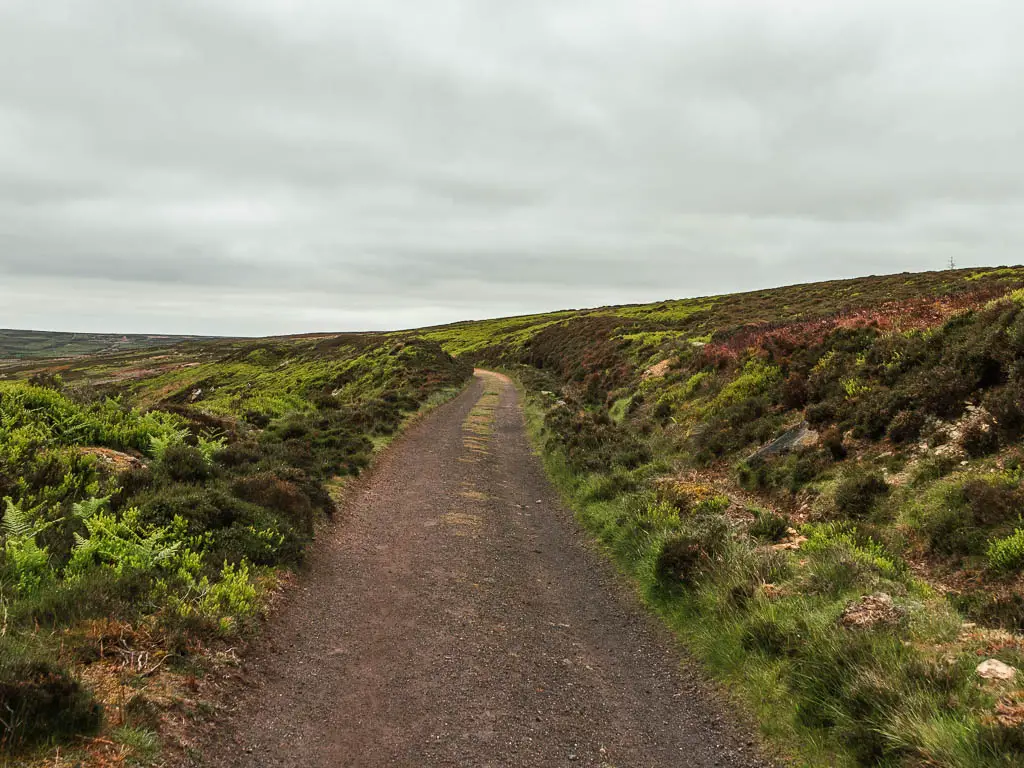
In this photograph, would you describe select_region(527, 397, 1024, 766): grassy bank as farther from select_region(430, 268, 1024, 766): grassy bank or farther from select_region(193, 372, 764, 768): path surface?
select_region(193, 372, 764, 768): path surface

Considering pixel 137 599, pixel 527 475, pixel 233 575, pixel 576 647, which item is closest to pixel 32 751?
pixel 137 599

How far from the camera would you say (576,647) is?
7066 millimetres

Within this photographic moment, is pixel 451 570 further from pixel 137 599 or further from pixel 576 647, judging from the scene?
pixel 137 599

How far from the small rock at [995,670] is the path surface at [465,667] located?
83.9 inches

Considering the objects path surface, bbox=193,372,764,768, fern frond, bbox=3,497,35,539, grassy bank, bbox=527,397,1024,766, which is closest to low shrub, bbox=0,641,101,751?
path surface, bbox=193,372,764,768

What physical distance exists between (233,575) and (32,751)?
3.40 metres

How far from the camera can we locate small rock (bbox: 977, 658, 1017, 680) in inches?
181

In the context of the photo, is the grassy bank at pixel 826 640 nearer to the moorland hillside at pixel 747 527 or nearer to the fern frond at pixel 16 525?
the moorland hillside at pixel 747 527

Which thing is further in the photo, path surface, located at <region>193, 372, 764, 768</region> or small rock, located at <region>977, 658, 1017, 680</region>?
path surface, located at <region>193, 372, 764, 768</region>

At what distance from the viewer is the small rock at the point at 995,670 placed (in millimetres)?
4602

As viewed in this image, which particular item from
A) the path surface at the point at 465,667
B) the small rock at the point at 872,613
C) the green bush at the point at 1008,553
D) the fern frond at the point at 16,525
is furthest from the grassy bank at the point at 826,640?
the fern frond at the point at 16,525

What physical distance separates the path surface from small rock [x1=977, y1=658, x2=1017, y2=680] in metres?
2.13

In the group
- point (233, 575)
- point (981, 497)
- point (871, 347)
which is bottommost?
point (233, 575)

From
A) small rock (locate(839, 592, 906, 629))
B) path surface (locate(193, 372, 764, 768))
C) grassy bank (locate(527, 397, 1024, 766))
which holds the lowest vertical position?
path surface (locate(193, 372, 764, 768))
